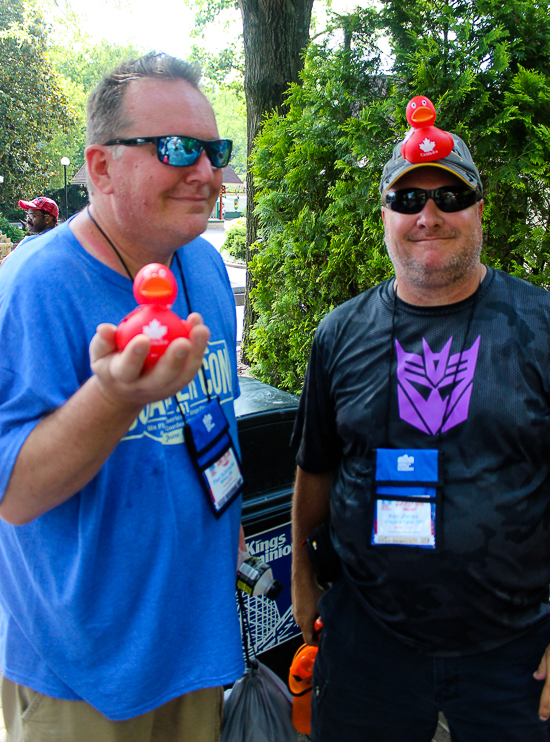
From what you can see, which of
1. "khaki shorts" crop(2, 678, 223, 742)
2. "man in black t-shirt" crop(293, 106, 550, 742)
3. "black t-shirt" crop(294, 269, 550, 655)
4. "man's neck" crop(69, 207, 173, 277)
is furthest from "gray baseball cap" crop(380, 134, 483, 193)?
"khaki shorts" crop(2, 678, 223, 742)

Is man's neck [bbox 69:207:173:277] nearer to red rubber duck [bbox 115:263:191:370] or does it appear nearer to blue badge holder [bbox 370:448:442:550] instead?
red rubber duck [bbox 115:263:191:370]

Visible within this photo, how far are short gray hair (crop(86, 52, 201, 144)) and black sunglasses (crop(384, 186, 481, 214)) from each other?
0.68m

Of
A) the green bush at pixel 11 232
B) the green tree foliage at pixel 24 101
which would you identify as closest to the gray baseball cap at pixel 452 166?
the green bush at pixel 11 232

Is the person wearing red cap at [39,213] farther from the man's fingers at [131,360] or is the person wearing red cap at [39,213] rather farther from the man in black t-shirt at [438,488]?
the man's fingers at [131,360]

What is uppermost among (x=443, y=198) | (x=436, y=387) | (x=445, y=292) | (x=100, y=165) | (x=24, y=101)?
(x=24, y=101)

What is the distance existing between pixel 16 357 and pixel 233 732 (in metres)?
1.41

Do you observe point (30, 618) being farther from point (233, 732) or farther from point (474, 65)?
point (474, 65)

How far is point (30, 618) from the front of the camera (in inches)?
51.5

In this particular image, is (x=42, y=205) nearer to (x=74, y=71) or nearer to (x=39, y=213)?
(x=39, y=213)

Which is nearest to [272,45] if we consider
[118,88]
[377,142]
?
[377,142]

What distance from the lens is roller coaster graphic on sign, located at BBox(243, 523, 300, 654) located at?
87.8 inches

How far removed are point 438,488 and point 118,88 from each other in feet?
4.14

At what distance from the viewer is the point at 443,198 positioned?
1.65 metres

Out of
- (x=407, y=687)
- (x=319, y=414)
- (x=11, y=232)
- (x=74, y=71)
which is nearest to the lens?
(x=407, y=687)
